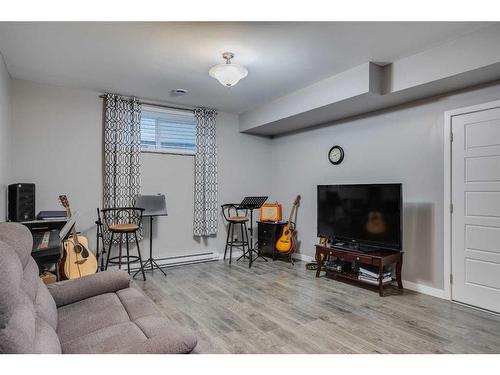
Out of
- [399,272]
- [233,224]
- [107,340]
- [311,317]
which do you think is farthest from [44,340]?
[233,224]

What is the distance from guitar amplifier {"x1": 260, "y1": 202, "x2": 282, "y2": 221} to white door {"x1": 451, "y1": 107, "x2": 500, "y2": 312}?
2553mm

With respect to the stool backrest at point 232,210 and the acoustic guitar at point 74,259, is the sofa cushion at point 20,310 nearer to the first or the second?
the acoustic guitar at point 74,259

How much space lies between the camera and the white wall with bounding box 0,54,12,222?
304 cm

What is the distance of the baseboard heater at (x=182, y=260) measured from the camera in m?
4.57

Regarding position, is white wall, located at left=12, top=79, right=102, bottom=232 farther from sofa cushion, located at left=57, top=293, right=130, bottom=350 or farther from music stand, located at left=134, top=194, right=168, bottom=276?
sofa cushion, located at left=57, top=293, right=130, bottom=350

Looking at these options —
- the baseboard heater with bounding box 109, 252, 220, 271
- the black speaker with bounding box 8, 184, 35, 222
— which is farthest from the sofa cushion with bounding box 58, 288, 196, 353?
the baseboard heater with bounding box 109, 252, 220, 271

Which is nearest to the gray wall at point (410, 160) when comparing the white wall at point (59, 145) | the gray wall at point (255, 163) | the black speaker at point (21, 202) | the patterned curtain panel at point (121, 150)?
the gray wall at point (255, 163)

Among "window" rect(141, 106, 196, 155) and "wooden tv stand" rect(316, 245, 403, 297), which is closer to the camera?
"wooden tv stand" rect(316, 245, 403, 297)

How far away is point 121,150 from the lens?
14.1 ft

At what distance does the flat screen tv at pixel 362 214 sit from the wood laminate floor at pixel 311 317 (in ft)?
1.98

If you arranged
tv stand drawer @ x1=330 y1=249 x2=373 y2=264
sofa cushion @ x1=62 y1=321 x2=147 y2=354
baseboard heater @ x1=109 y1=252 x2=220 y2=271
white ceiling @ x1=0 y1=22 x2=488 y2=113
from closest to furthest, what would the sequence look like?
1. sofa cushion @ x1=62 y1=321 x2=147 y2=354
2. white ceiling @ x1=0 y1=22 x2=488 y2=113
3. tv stand drawer @ x1=330 y1=249 x2=373 y2=264
4. baseboard heater @ x1=109 y1=252 x2=220 y2=271

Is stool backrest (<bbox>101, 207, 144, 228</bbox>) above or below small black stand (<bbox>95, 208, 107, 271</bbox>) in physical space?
above

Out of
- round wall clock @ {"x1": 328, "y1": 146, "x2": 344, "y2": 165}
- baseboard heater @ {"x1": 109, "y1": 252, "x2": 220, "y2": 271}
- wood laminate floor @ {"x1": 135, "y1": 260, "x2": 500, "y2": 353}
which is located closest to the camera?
wood laminate floor @ {"x1": 135, "y1": 260, "x2": 500, "y2": 353}
